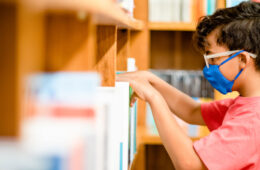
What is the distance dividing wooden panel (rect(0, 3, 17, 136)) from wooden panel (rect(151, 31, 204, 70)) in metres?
1.97

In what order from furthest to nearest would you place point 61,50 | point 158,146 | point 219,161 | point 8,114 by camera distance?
point 158,146 → point 219,161 → point 61,50 → point 8,114

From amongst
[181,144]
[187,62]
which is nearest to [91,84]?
[181,144]

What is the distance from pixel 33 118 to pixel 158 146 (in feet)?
6.46

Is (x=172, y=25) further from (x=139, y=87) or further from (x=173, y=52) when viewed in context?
(x=139, y=87)

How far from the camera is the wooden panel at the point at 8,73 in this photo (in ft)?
1.42

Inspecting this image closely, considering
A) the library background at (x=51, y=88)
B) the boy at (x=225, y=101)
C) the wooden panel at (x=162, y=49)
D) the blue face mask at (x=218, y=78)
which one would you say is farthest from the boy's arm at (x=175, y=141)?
the wooden panel at (x=162, y=49)

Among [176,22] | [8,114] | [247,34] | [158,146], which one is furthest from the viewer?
[158,146]

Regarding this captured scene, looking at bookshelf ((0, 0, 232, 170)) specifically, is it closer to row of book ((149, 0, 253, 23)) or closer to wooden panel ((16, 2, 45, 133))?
wooden panel ((16, 2, 45, 133))

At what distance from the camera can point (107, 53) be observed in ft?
3.25

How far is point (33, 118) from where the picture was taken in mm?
476

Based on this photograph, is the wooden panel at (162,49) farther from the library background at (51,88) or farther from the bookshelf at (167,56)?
the library background at (51,88)

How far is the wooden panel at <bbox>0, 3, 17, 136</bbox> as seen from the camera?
1.42ft

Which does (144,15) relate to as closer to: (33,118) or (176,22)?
(176,22)

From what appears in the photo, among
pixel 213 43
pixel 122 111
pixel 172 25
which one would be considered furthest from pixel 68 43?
pixel 172 25
